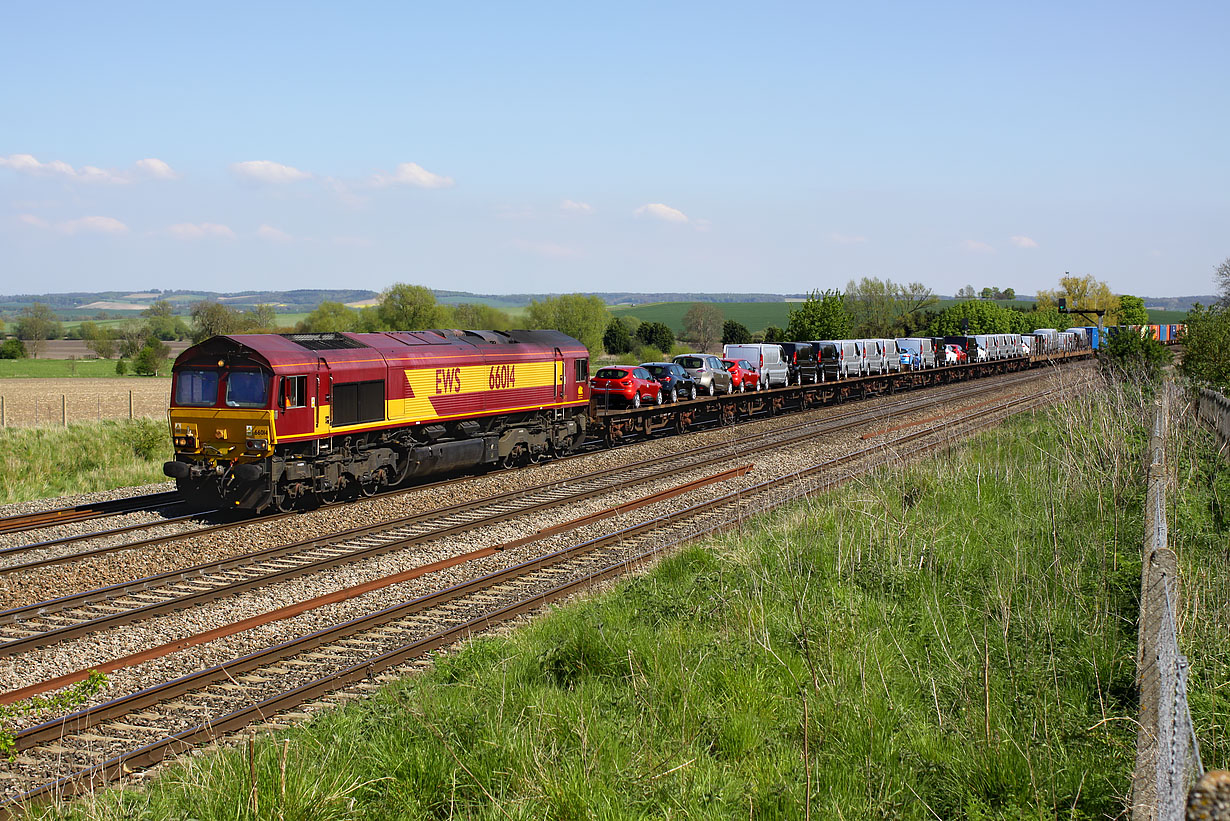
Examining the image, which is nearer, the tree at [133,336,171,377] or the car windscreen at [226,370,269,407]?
the car windscreen at [226,370,269,407]

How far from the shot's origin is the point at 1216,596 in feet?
27.7

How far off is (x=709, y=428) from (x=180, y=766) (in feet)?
87.7

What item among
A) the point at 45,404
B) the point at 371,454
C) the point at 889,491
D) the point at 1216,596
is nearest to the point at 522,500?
the point at 371,454

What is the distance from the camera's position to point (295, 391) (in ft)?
58.8

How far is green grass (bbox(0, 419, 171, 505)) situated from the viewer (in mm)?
22719

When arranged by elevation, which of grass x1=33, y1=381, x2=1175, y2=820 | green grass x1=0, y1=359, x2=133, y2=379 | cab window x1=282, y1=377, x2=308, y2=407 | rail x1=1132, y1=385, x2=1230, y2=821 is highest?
cab window x1=282, y1=377, x2=308, y2=407

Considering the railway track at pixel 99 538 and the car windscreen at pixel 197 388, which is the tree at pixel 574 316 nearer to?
the car windscreen at pixel 197 388

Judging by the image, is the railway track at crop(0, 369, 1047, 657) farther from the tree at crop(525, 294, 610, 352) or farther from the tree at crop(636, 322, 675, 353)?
the tree at crop(636, 322, 675, 353)

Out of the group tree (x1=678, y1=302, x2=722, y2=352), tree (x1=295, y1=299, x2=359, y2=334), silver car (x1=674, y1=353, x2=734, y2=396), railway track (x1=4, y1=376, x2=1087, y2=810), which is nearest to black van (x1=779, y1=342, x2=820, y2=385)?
silver car (x1=674, y1=353, x2=734, y2=396)

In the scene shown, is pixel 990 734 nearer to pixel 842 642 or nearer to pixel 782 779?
pixel 782 779

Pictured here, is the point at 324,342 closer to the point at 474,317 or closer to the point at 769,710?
the point at 769,710

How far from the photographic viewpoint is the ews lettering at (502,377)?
2311cm

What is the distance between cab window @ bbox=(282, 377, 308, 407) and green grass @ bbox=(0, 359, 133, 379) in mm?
67751

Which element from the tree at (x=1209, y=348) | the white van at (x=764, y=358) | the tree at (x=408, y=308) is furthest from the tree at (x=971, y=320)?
the tree at (x=1209, y=348)
